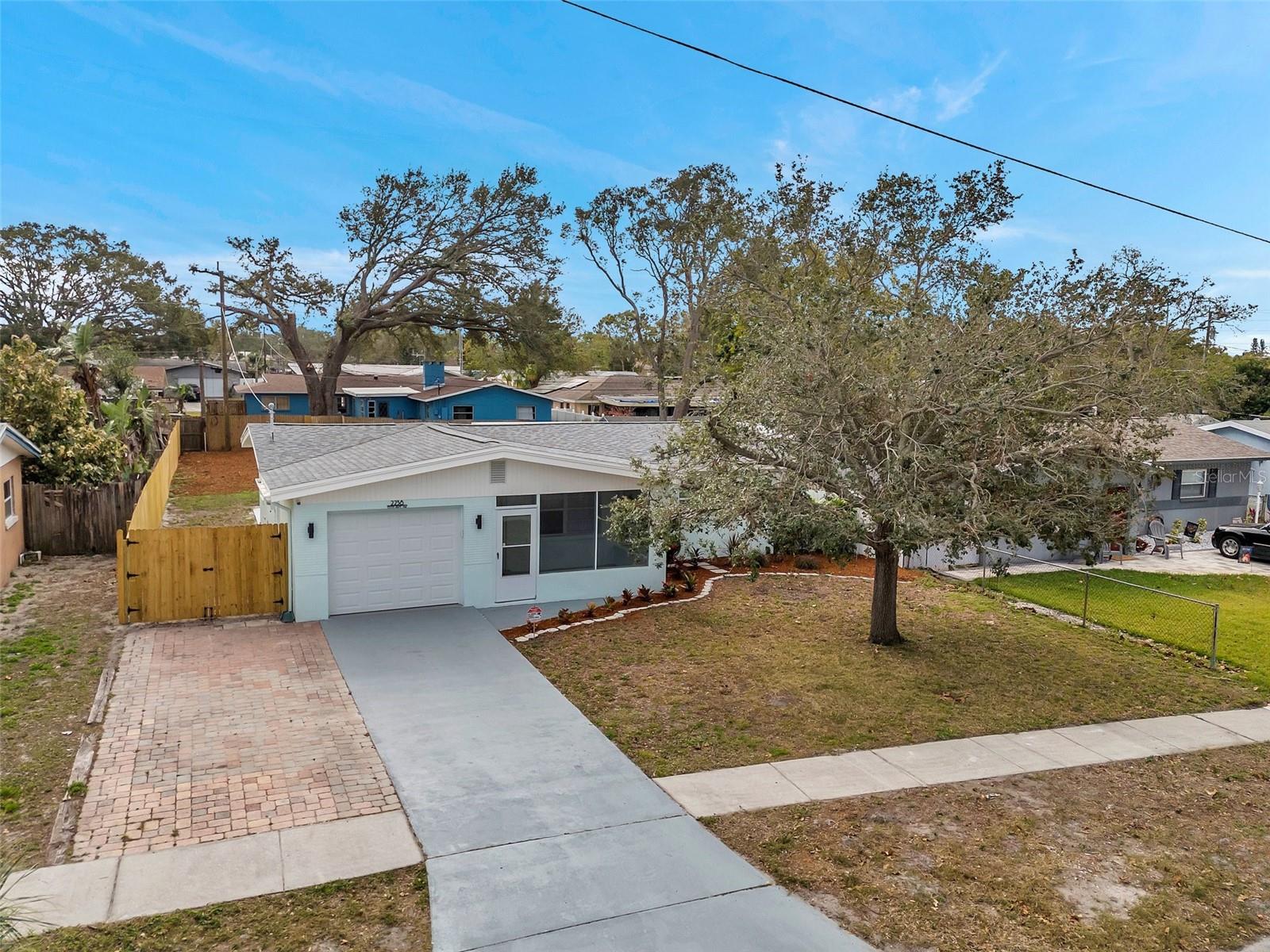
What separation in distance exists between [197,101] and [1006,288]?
1495cm

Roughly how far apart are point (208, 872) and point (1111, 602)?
54.0 ft

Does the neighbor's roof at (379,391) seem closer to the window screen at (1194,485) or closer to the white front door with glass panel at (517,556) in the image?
the white front door with glass panel at (517,556)

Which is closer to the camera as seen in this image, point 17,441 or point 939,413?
point 939,413

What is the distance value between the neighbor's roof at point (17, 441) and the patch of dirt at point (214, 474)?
6.79 m

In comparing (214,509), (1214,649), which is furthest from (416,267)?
(1214,649)

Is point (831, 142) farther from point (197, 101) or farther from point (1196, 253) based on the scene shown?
point (197, 101)

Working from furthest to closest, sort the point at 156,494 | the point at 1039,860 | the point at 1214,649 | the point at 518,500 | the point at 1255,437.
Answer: the point at 1255,437 → the point at 156,494 → the point at 518,500 → the point at 1214,649 → the point at 1039,860

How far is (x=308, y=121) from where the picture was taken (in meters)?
19.3

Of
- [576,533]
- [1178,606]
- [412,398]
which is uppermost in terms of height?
[412,398]

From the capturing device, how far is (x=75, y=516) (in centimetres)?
1834

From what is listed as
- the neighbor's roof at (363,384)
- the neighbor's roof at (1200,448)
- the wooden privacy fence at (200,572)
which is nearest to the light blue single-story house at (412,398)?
the neighbor's roof at (363,384)

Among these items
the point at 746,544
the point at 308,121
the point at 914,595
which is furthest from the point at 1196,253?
the point at 308,121

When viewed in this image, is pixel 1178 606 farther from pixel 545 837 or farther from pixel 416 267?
pixel 416 267

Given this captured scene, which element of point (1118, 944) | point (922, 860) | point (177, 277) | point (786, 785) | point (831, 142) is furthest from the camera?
point (177, 277)
